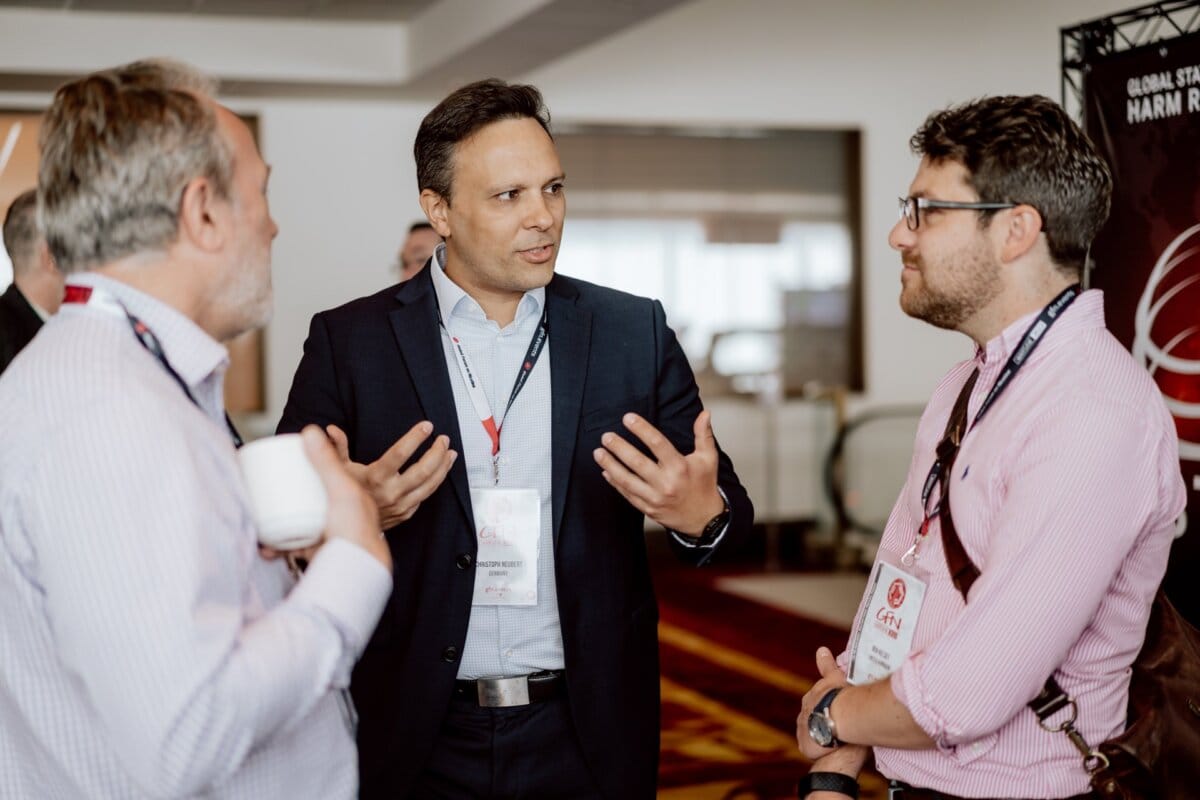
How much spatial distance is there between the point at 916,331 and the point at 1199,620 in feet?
22.3

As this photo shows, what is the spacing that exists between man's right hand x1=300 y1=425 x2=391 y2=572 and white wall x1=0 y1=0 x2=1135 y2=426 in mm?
7046

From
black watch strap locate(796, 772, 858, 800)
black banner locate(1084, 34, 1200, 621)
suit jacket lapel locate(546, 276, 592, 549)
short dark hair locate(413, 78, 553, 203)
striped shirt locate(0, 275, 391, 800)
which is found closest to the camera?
striped shirt locate(0, 275, 391, 800)

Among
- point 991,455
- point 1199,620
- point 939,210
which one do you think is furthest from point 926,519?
point 1199,620

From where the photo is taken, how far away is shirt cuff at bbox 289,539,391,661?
133 centimetres

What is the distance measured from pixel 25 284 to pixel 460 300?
219 cm

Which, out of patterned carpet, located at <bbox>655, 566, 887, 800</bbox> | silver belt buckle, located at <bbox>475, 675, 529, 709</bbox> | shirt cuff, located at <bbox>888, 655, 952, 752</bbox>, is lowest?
patterned carpet, located at <bbox>655, 566, 887, 800</bbox>

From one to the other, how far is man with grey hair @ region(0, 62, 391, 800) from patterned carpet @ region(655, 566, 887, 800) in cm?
318

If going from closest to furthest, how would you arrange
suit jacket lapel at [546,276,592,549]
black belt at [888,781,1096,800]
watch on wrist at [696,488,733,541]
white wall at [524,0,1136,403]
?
black belt at [888,781,1096,800] < watch on wrist at [696,488,733,541] < suit jacket lapel at [546,276,592,549] < white wall at [524,0,1136,403]

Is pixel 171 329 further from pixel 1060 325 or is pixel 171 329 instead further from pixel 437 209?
pixel 1060 325

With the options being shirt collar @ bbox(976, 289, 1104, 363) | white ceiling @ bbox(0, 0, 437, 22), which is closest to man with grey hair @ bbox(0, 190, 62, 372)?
shirt collar @ bbox(976, 289, 1104, 363)

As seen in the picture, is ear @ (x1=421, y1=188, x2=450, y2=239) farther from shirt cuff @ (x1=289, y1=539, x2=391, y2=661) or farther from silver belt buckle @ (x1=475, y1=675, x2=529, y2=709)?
shirt cuff @ (x1=289, y1=539, x2=391, y2=661)

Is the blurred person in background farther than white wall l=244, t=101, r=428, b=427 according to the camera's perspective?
No

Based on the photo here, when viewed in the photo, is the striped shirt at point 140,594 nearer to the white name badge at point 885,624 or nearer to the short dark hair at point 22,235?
the white name badge at point 885,624

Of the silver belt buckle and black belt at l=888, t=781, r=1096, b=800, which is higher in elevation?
the silver belt buckle
